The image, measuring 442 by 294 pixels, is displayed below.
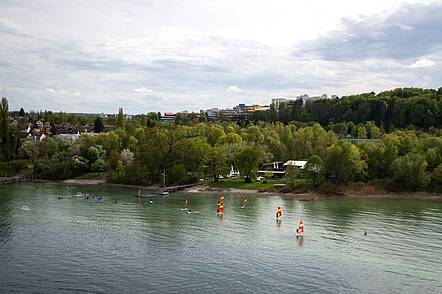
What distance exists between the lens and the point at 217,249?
4819 centimetres

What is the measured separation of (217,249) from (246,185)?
53.7 meters

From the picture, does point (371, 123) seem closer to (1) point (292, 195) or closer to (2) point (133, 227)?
(1) point (292, 195)

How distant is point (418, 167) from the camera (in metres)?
91.2

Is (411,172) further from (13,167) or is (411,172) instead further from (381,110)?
(13,167)

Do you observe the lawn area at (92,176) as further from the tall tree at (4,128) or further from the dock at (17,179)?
the tall tree at (4,128)

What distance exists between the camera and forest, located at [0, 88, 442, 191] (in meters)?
93.9

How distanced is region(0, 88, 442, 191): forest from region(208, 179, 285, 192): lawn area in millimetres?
2298

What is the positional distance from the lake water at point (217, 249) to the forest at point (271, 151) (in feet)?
51.1

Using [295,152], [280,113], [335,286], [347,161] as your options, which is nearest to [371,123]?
[295,152]

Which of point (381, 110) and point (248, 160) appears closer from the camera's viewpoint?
point (248, 160)

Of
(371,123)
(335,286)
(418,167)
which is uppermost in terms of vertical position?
(371,123)

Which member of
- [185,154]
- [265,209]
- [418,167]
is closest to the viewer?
[265,209]

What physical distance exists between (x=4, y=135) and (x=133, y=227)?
85242mm

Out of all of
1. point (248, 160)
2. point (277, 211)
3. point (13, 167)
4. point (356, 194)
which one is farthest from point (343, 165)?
point (13, 167)
